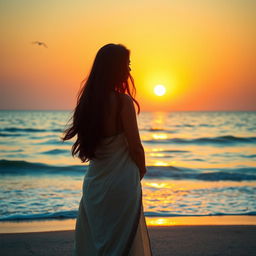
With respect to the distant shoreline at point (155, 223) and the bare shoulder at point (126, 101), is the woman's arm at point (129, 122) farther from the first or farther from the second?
the distant shoreline at point (155, 223)

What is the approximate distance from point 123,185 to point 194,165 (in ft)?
52.9

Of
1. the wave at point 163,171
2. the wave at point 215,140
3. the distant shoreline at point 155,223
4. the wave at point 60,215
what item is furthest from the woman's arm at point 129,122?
the wave at point 215,140

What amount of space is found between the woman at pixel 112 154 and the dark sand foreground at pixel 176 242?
1.87 meters

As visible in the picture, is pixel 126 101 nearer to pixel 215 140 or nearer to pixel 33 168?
pixel 33 168

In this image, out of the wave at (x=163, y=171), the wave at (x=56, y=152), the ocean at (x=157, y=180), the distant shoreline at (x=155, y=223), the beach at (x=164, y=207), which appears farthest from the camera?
the wave at (x=56, y=152)

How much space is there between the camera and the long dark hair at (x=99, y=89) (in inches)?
128

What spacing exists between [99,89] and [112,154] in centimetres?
46

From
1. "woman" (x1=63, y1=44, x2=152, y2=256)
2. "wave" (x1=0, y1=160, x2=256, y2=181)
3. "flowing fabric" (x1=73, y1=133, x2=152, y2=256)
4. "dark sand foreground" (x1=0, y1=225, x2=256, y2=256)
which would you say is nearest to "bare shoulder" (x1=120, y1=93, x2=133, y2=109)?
"woman" (x1=63, y1=44, x2=152, y2=256)

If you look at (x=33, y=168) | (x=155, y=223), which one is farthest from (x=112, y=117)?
(x=33, y=168)

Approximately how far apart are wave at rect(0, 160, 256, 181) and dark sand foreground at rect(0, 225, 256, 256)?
831 cm

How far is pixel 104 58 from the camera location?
3254 mm

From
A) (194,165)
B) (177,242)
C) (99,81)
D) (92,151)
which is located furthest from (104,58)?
(194,165)

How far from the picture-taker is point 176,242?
5.64 meters

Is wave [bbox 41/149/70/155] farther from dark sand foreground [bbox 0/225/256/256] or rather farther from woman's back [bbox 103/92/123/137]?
woman's back [bbox 103/92/123/137]
